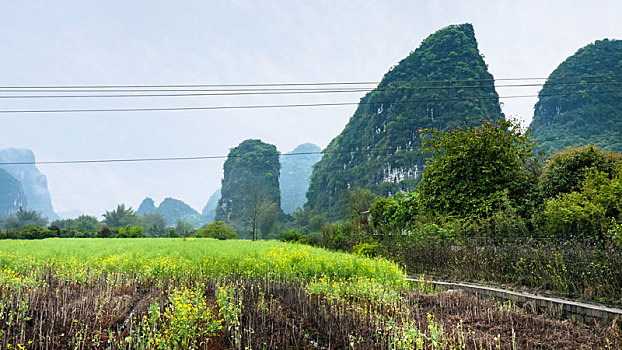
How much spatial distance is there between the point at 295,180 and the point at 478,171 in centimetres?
15262

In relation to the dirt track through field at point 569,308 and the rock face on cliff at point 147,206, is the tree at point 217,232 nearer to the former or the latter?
the dirt track through field at point 569,308

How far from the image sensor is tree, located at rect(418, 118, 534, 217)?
990 cm

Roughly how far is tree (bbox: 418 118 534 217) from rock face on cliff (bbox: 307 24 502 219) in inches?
1706

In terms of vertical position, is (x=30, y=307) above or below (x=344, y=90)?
below

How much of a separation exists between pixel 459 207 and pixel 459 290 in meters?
5.08

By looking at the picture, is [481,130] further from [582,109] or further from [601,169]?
[582,109]

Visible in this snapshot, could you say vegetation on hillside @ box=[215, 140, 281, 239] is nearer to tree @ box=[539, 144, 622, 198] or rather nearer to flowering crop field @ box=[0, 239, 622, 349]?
tree @ box=[539, 144, 622, 198]

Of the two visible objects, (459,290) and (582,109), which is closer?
(459,290)

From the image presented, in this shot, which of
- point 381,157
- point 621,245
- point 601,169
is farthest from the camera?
point 381,157

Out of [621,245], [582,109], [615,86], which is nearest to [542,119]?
[582,109]

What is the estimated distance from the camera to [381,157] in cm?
6362

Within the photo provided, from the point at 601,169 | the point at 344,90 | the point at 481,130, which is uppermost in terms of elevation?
the point at 344,90

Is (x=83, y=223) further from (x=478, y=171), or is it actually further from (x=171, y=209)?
(x=171, y=209)

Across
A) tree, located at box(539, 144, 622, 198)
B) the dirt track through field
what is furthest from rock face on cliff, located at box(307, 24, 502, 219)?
the dirt track through field
